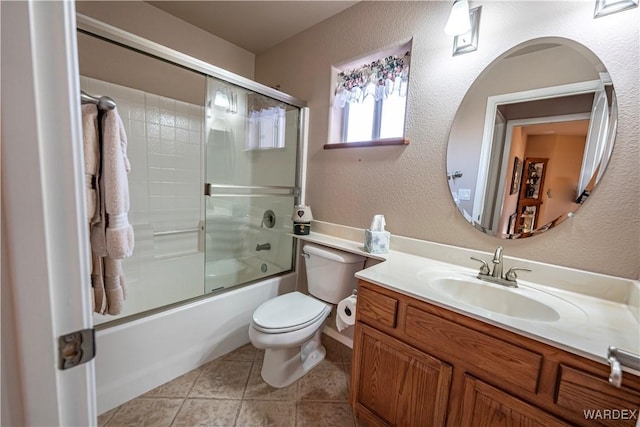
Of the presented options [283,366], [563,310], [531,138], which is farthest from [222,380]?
[531,138]

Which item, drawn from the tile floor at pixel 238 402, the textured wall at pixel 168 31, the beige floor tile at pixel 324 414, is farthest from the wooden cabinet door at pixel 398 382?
the textured wall at pixel 168 31

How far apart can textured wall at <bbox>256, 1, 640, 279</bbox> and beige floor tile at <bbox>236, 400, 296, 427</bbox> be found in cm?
114

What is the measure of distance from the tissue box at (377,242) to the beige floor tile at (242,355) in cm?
109

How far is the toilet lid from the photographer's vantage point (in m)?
1.43

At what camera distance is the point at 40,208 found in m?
0.37

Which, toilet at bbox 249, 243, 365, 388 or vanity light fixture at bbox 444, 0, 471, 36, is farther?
toilet at bbox 249, 243, 365, 388

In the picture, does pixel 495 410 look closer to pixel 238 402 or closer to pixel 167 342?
pixel 238 402

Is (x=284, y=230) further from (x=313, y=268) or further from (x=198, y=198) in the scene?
(x=198, y=198)

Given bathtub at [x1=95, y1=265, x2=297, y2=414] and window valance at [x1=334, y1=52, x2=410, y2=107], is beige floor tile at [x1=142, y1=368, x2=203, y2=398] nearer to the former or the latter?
bathtub at [x1=95, y1=265, x2=297, y2=414]

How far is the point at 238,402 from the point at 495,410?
3.94ft

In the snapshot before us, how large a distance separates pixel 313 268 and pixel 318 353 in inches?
22.8

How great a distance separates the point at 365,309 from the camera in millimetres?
1199

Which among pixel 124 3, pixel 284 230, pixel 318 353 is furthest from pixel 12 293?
pixel 124 3

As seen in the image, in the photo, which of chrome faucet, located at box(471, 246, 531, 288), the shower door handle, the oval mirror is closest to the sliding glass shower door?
the shower door handle
